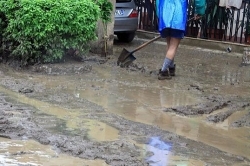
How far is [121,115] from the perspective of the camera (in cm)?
665

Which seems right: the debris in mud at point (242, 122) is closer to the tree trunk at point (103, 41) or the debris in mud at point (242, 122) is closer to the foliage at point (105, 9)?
the foliage at point (105, 9)

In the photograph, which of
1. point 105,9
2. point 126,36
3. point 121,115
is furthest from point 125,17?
point 121,115

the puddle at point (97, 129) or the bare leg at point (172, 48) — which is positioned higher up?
the bare leg at point (172, 48)

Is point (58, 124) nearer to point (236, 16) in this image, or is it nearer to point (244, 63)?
point (244, 63)

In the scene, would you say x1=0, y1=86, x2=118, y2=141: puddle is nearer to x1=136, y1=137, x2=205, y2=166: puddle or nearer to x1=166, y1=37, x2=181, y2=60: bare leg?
x1=136, y1=137, x2=205, y2=166: puddle

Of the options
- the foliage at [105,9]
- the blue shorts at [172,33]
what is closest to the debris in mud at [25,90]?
the blue shorts at [172,33]

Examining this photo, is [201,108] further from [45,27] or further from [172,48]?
[45,27]

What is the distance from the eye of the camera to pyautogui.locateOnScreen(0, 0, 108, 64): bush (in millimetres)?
8703

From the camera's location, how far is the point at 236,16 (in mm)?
13891

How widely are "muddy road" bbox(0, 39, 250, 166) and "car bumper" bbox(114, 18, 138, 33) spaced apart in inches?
106

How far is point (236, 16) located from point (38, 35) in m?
6.69

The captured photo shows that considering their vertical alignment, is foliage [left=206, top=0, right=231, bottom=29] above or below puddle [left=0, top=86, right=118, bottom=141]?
above

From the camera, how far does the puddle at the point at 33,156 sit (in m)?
4.75

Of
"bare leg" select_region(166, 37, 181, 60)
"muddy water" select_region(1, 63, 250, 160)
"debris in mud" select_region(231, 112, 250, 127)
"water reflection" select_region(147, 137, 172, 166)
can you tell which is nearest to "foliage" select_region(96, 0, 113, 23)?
"muddy water" select_region(1, 63, 250, 160)
